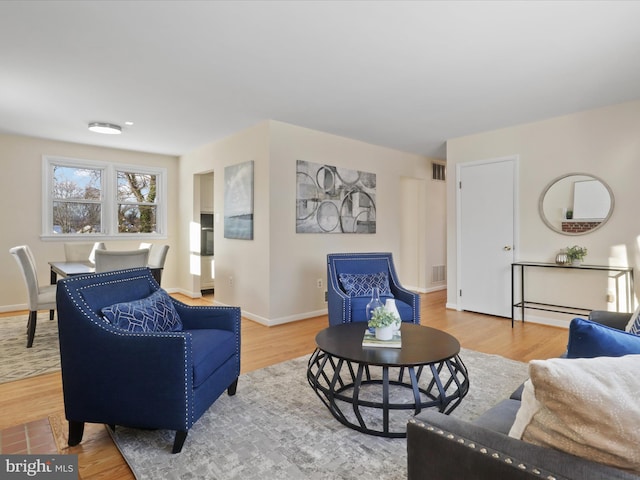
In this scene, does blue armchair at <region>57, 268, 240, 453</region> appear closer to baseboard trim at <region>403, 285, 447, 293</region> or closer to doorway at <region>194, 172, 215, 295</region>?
doorway at <region>194, 172, 215, 295</region>

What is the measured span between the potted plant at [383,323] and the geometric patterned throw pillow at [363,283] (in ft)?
4.55

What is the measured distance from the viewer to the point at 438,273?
6812 millimetres

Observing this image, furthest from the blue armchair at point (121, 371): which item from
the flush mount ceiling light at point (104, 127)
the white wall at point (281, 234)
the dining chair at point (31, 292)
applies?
the flush mount ceiling light at point (104, 127)

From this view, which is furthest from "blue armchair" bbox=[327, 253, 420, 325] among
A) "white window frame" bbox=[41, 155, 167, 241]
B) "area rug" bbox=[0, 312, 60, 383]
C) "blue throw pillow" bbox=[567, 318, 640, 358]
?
"white window frame" bbox=[41, 155, 167, 241]

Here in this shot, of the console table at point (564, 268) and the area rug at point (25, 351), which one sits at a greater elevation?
the console table at point (564, 268)

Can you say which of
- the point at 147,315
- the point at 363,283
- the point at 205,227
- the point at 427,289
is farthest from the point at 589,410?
the point at 205,227

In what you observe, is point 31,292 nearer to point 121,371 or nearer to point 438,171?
point 121,371

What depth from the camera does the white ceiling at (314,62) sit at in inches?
88.0

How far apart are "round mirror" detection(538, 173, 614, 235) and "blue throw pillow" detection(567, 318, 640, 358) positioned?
11.9 feet

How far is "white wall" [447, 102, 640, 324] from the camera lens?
12.3ft

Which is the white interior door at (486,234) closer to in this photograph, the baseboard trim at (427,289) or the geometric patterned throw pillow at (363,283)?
the baseboard trim at (427,289)

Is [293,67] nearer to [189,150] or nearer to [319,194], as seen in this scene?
[319,194]

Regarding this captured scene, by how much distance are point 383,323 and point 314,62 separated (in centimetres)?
206

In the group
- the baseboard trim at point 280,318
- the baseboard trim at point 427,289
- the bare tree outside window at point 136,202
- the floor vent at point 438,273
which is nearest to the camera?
the baseboard trim at point 280,318
